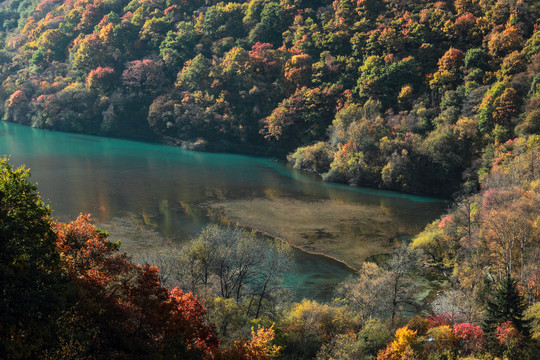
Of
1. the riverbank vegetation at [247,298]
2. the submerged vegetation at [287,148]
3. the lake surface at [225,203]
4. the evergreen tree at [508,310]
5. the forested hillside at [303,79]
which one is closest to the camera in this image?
the riverbank vegetation at [247,298]

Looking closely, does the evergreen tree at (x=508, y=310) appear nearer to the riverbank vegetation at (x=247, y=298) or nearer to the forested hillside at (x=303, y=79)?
the riverbank vegetation at (x=247, y=298)

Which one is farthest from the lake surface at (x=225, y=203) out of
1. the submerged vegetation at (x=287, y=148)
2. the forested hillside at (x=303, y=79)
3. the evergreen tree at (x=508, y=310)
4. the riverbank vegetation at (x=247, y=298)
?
the evergreen tree at (x=508, y=310)

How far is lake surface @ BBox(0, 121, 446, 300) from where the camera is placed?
5103cm

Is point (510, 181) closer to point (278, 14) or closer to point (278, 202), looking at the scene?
point (278, 202)

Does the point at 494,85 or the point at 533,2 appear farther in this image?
→ the point at 533,2

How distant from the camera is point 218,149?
10875 centimetres

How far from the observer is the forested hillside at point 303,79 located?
A: 78062mm

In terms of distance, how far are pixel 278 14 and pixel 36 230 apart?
107 m

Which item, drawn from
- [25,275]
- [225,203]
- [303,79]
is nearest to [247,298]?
[25,275]

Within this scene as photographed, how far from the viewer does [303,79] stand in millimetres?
104750

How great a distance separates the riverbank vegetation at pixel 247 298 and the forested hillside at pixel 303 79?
1152 inches

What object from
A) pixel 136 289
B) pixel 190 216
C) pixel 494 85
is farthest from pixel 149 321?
pixel 494 85

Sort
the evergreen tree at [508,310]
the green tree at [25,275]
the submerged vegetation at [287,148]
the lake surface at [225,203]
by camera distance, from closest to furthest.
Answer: the green tree at [25,275]
the submerged vegetation at [287,148]
the evergreen tree at [508,310]
the lake surface at [225,203]

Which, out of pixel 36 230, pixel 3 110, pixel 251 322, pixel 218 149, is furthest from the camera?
pixel 3 110
